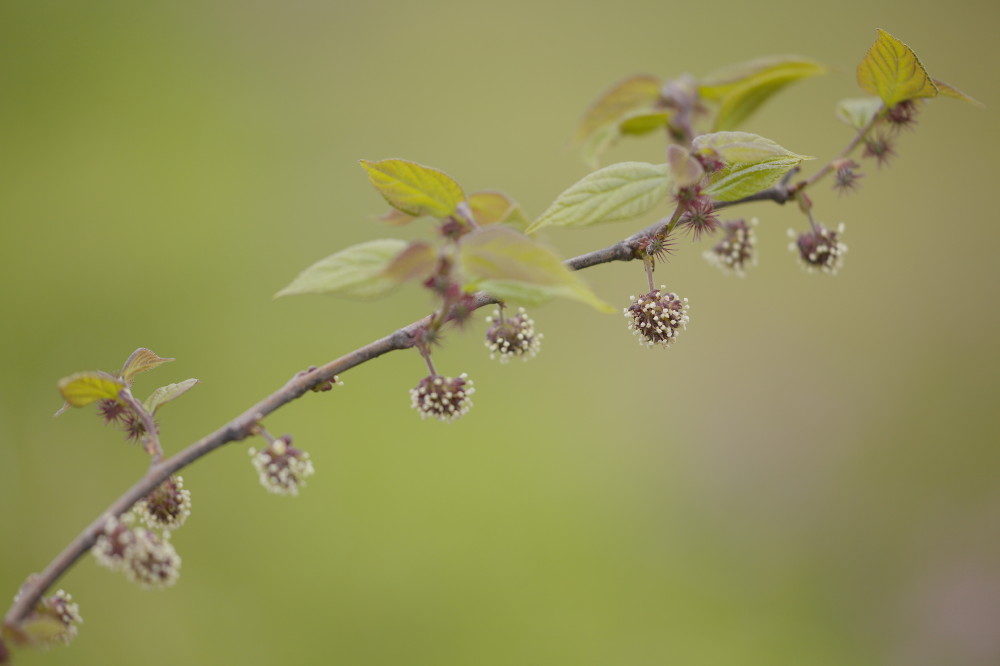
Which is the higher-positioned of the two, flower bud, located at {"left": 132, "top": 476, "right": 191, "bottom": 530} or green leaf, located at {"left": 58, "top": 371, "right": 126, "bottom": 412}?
green leaf, located at {"left": 58, "top": 371, "right": 126, "bottom": 412}

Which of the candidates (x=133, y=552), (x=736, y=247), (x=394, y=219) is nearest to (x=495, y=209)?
(x=394, y=219)

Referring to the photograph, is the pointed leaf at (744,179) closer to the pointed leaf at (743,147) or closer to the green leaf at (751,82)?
the pointed leaf at (743,147)

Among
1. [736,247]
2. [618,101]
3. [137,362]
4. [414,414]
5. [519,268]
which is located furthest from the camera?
[414,414]

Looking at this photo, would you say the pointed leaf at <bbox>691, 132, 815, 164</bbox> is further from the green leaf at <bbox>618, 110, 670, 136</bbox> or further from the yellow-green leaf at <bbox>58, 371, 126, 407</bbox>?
the yellow-green leaf at <bbox>58, 371, 126, 407</bbox>

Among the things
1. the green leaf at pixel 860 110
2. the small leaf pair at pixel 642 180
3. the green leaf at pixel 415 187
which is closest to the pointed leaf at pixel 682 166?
the small leaf pair at pixel 642 180

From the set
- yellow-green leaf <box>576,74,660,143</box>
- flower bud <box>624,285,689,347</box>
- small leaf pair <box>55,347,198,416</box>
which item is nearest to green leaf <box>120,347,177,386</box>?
small leaf pair <box>55,347,198,416</box>

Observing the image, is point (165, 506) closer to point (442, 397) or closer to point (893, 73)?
point (442, 397)
